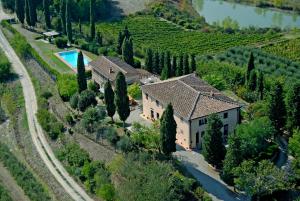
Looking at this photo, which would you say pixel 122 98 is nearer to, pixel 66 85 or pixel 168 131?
pixel 168 131

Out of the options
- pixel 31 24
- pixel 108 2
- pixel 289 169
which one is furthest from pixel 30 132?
pixel 108 2

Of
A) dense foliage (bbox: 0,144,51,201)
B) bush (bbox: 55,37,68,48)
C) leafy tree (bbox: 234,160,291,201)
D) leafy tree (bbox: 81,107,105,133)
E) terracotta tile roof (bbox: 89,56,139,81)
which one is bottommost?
dense foliage (bbox: 0,144,51,201)

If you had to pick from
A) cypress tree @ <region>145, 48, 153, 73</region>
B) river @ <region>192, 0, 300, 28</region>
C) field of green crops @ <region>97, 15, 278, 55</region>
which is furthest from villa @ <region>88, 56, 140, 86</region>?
river @ <region>192, 0, 300, 28</region>

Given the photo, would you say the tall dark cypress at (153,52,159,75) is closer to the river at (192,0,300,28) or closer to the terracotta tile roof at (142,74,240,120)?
the terracotta tile roof at (142,74,240,120)

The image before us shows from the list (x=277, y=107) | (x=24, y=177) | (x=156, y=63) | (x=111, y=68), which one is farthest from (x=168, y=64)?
(x=24, y=177)

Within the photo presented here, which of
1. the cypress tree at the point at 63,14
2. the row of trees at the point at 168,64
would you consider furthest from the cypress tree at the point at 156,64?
the cypress tree at the point at 63,14

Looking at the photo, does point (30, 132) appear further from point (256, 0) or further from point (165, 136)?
point (256, 0)

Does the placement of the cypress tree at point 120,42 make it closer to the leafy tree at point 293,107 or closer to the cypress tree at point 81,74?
the cypress tree at point 81,74
